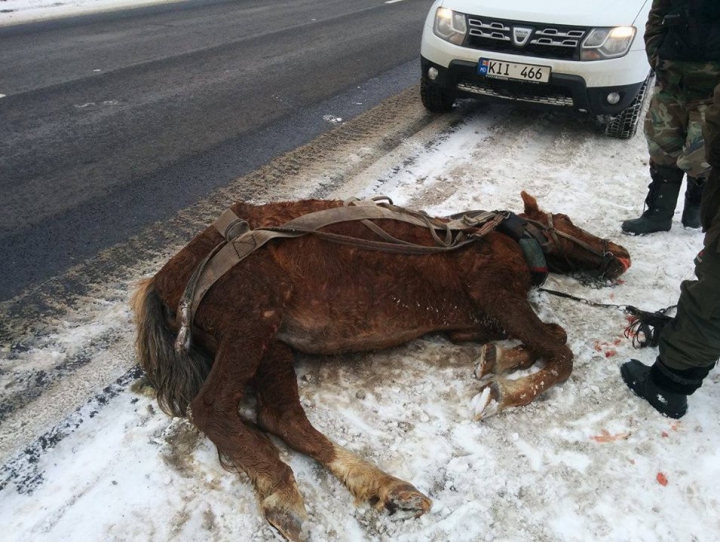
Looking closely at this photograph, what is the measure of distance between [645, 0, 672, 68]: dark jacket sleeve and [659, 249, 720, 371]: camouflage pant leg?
2.19 m

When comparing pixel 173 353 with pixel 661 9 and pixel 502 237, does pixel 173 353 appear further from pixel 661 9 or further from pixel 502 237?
pixel 661 9

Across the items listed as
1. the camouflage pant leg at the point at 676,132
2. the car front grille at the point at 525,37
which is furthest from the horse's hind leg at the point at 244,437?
the car front grille at the point at 525,37

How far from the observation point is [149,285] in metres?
3.38

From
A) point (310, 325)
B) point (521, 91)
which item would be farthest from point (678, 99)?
point (310, 325)

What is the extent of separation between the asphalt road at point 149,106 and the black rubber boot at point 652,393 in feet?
13.1

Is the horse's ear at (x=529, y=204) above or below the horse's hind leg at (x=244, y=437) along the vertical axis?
above

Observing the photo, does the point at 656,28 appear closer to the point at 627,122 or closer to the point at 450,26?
the point at 627,122

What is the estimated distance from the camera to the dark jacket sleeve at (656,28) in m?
4.31

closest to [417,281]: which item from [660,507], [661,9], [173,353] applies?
[173,353]

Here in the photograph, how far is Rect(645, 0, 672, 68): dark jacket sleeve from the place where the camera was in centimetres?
431

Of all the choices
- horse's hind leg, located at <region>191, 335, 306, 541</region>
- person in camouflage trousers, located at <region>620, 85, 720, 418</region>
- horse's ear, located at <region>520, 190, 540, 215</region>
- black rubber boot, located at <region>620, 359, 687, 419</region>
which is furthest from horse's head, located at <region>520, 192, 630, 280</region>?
horse's hind leg, located at <region>191, 335, 306, 541</region>

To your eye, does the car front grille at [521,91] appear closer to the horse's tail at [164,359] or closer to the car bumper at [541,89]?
the car bumper at [541,89]

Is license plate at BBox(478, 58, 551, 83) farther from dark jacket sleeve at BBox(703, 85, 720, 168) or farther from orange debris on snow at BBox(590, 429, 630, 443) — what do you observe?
orange debris on snow at BBox(590, 429, 630, 443)

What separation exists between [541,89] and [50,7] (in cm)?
1431
